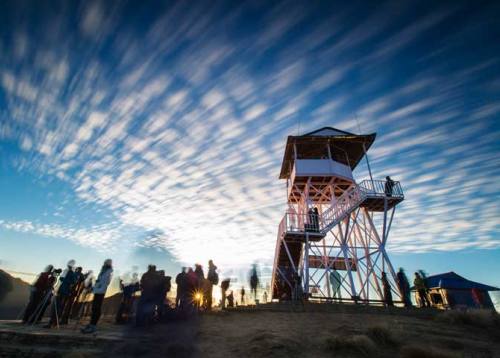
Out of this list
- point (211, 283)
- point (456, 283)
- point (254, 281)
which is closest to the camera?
point (211, 283)

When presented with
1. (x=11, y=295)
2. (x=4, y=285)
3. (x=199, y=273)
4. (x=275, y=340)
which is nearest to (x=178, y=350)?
(x=275, y=340)

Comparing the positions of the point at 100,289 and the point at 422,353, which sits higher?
the point at 100,289

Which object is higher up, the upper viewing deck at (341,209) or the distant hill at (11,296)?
the upper viewing deck at (341,209)

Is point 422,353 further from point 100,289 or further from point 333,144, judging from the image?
point 333,144

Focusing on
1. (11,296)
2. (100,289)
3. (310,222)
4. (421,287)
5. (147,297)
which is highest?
(310,222)

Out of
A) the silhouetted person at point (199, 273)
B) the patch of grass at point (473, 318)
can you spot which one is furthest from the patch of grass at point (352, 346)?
the silhouetted person at point (199, 273)

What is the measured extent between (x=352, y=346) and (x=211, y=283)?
6666 mm

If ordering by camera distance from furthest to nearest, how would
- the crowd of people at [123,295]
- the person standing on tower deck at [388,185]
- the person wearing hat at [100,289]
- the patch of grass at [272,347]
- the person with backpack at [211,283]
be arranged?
the person standing on tower deck at [388,185] < the person with backpack at [211,283] < the crowd of people at [123,295] < the person wearing hat at [100,289] < the patch of grass at [272,347]

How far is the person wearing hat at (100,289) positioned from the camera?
6000 mm

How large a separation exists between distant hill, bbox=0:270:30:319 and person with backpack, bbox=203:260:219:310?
22620 millimetres

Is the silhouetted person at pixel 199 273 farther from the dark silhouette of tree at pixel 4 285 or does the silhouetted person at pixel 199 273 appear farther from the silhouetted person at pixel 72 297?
the dark silhouette of tree at pixel 4 285

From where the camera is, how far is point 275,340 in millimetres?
5195

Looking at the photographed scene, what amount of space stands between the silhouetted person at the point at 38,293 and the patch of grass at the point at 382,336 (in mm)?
9945

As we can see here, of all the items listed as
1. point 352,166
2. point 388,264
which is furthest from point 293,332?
point 352,166
